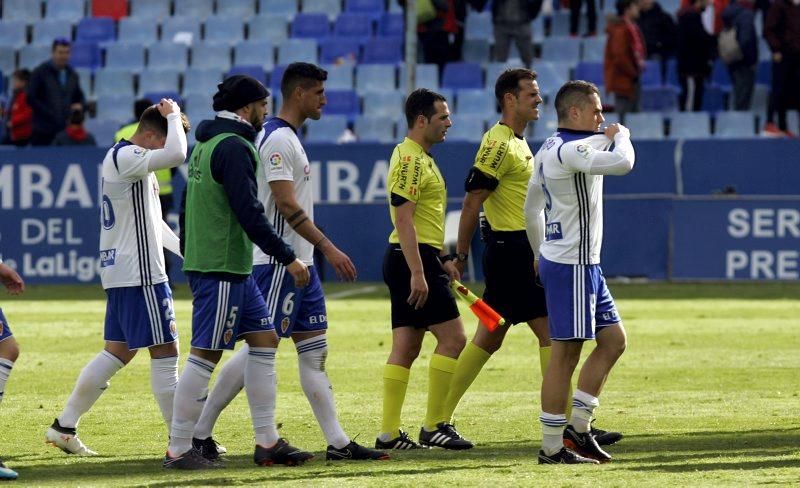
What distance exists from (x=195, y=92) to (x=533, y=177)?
19.2 m

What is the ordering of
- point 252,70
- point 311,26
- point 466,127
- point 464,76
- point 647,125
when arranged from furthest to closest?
point 311,26 < point 252,70 < point 464,76 < point 466,127 < point 647,125

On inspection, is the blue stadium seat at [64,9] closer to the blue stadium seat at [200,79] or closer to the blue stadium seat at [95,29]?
the blue stadium seat at [95,29]

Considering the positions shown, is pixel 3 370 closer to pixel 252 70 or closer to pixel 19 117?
pixel 19 117

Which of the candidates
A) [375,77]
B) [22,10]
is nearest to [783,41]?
[375,77]

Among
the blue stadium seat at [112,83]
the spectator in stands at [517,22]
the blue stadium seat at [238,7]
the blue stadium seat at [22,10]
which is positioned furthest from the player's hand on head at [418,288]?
the blue stadium seat at [22,10]

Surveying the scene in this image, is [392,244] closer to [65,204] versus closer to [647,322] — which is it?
[647,322]

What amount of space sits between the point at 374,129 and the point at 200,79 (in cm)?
383

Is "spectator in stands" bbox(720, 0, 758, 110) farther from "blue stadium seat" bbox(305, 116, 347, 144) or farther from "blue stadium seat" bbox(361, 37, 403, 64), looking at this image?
"blue stadium seat" bbox(305, 116, 347, 144)

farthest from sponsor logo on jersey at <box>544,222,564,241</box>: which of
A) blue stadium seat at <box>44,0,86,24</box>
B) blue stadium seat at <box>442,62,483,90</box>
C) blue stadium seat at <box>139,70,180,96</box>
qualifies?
blue stadium seat at <box>44,0,86,24</box>

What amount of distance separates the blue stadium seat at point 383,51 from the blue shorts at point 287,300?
1880cm

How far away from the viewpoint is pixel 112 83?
1085 inches

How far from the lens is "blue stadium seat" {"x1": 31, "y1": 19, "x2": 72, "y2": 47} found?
1134 inches

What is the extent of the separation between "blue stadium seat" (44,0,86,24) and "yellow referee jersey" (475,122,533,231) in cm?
2178

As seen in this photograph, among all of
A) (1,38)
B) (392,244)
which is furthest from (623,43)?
(392,244)
